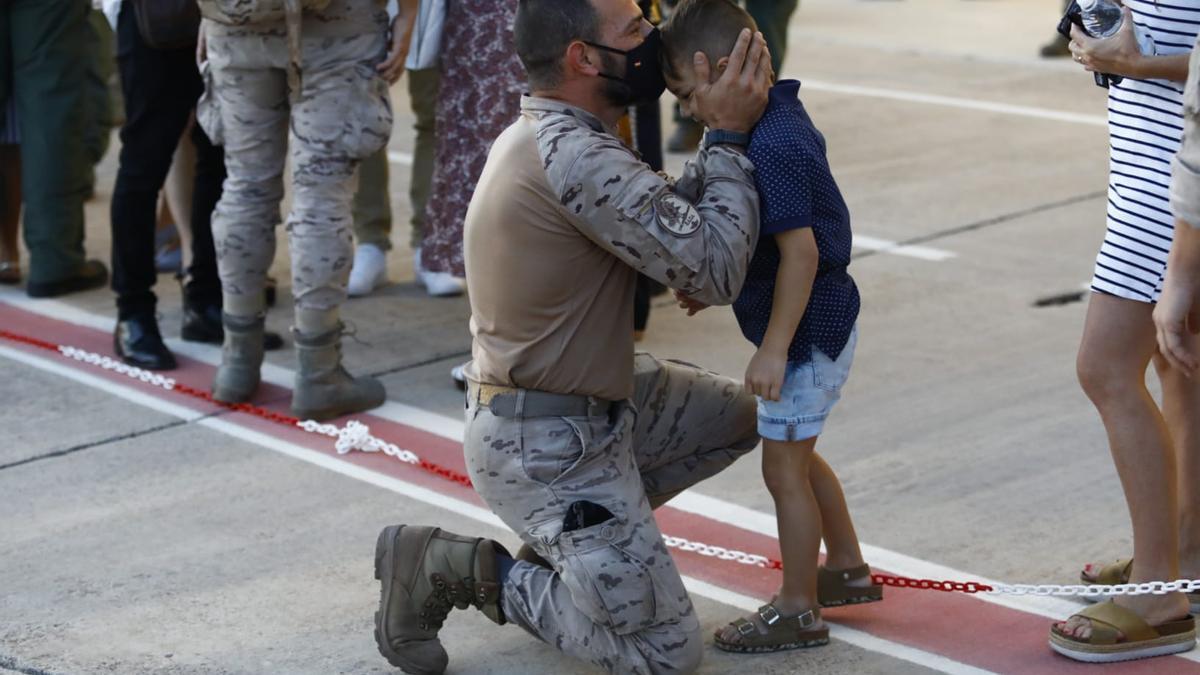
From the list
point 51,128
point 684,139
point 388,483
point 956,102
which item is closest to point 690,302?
point 388,483

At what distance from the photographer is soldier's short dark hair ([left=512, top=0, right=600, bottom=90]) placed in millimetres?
3438

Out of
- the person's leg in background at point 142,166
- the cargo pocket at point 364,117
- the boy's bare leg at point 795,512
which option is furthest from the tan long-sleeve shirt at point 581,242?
the person's leg in background at point 142,166

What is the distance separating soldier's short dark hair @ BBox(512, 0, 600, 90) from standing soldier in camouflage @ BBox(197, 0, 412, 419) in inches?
59.2

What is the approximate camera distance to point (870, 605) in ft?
12.8

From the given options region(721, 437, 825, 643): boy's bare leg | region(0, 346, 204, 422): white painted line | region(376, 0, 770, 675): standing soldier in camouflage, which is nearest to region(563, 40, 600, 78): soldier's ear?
region(376, 0, 770, 675): standing soldier in camouflage

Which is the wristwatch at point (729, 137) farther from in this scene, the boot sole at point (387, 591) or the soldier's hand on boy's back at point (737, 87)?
the boot sole at point (387, 591)

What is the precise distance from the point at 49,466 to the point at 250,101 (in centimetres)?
118

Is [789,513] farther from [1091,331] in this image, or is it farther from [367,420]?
[367,420]

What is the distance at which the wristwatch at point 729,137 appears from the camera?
3475 mm

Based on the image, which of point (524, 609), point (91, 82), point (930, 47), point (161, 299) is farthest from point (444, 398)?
point (930, 47)

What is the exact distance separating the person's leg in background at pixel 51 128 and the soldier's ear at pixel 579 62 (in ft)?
11.2

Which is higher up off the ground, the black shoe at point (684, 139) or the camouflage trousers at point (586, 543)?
the camouflage trousers at point (586, 543)

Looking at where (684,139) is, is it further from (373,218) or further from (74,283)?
(74,283)

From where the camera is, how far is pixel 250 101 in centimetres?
505
